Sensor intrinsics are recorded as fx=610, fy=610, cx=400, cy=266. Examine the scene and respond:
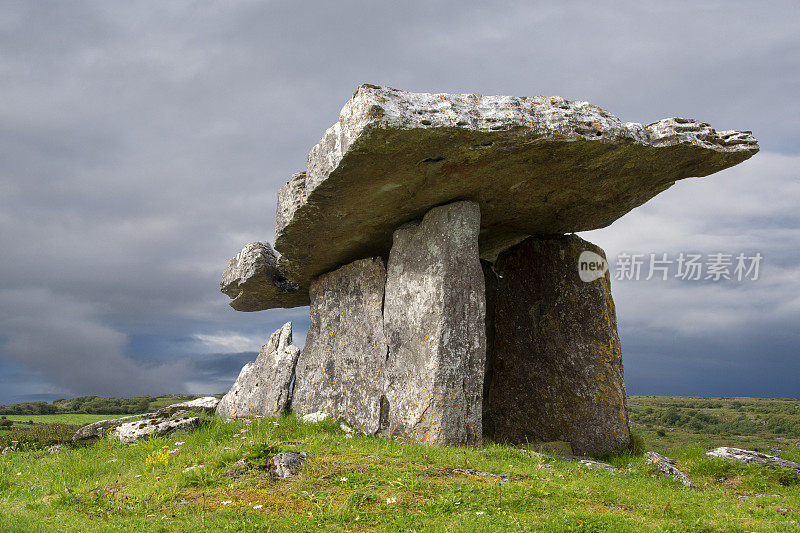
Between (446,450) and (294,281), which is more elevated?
(294,281)

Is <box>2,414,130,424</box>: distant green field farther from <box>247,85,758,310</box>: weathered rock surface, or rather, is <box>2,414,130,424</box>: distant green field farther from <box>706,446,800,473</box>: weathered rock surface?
<box>706,446,800,473</box>: weathered rock surface

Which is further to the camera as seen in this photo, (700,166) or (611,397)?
(611,397)

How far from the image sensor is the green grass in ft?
18.2

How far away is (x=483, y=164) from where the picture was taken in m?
9.01

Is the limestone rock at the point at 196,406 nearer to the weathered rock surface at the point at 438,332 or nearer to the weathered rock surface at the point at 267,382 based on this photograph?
the weathered rock surface at the point at 267,382

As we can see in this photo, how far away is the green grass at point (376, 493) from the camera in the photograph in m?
5.54

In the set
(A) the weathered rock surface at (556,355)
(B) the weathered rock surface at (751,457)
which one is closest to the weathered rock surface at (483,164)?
(A) the weathered rock surface at (556,355)

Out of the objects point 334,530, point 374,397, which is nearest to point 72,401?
point 374,397

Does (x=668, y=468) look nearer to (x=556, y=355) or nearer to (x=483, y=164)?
(x=556, y=355)

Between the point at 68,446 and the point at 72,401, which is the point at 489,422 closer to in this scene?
the point at 68,446

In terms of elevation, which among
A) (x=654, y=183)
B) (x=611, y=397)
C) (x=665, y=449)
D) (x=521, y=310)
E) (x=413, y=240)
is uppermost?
(x=654, y=183)

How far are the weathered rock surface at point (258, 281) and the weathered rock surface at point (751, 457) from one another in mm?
9263

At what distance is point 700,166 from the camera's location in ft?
32.3

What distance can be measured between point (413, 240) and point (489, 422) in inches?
168
